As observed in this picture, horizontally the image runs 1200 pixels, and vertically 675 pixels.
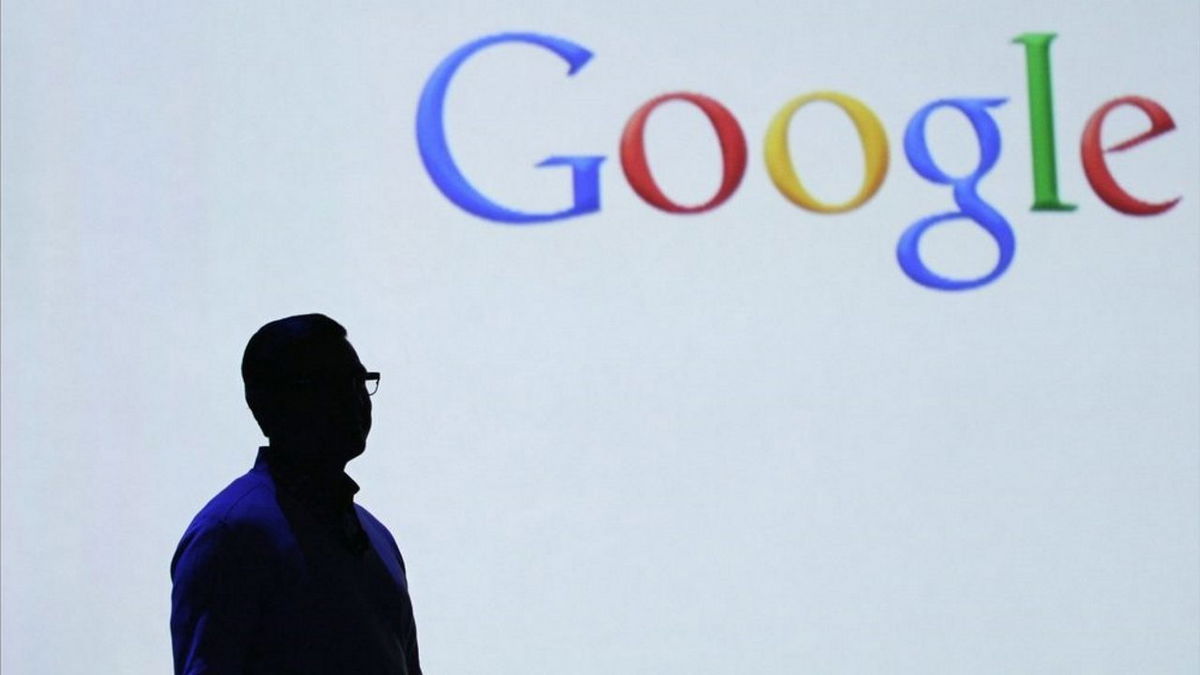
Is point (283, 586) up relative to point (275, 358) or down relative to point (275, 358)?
down

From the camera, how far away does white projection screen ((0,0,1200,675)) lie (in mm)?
2861

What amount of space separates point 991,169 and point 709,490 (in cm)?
86

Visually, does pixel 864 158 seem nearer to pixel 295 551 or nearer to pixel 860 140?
pixel 860 140

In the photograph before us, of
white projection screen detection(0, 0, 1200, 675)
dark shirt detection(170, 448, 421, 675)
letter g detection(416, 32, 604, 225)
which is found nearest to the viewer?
dark shirt detection(170, 448, 421, 675)

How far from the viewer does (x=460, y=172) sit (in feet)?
9.95

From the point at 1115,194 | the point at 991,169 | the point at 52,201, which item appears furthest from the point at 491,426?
the point at 1115,194

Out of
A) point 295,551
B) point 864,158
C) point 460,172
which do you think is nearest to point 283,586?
point 295,551

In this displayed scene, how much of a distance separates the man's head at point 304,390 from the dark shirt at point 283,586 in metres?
0.03

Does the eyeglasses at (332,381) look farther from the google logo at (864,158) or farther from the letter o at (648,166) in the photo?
the letter o at (648,166)

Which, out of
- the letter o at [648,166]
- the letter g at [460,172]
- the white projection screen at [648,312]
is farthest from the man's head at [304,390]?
the letter o at [648,166]

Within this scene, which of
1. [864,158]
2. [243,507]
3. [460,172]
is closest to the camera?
[243,507]

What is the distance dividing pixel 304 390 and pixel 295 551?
155 mm

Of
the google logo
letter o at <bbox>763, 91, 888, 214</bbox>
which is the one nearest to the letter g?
the google logo

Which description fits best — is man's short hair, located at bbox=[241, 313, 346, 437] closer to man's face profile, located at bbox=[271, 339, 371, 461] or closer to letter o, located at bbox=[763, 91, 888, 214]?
man's face profile, located at bbox=[271, 339, 371, 461]
